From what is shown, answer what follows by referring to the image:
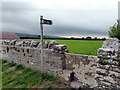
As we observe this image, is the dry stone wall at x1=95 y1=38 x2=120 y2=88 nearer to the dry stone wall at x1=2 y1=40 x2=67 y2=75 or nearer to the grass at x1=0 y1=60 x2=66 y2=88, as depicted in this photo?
the dry stone wall at x1=2 y1=40 x2=67 y2=75

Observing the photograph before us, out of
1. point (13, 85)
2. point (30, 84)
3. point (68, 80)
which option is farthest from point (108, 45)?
point (13, 85)

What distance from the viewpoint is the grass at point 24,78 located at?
6109 millimetres

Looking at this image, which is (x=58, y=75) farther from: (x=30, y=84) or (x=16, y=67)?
(x=16, y=67)

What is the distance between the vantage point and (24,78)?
687 centimetres

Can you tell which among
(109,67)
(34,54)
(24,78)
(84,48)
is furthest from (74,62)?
(84,48)

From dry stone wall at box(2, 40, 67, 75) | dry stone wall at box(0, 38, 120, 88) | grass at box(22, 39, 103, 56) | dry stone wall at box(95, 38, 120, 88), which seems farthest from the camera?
grass at box(22, 39, 103, 56)

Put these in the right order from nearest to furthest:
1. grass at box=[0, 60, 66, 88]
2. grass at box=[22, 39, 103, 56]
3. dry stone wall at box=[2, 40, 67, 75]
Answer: grass at box=[0, 60, 66, 88], dry stone wall at box=[2, 40, 67, 75], grass at box=[22, 39, 103, 56]

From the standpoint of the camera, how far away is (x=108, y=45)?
15.2 feet

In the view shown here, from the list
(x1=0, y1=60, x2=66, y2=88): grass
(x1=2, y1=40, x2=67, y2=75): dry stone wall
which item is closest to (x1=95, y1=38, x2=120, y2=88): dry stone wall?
(x1=2, y1=40, x2=67, y2=75): dry stone wall

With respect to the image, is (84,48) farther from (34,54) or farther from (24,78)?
(24,78)

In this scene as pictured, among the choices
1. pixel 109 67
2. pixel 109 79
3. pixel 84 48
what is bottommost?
pixel 109 79

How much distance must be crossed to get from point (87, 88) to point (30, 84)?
2.61 metres

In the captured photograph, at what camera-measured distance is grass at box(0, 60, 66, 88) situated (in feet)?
20.0

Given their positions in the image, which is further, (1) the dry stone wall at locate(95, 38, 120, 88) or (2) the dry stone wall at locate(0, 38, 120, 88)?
(2) the dry stone wall at locate(0, 38, 120, 88)
